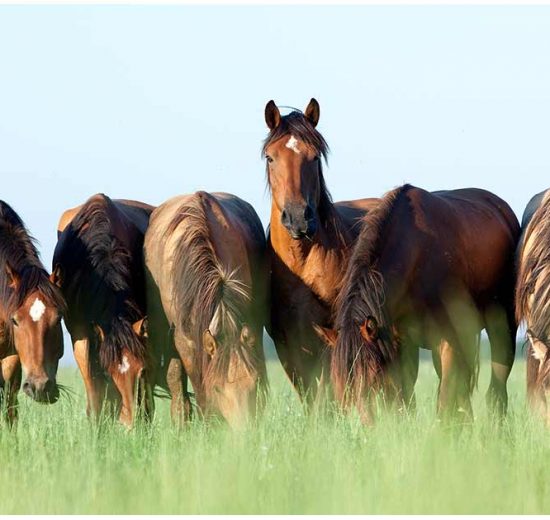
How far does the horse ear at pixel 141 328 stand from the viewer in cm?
892

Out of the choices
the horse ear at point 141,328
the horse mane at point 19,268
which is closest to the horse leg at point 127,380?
the horse ear at point 141,328

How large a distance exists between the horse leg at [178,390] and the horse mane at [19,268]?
3.99 feet

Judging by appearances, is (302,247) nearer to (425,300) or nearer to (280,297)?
(280,297)

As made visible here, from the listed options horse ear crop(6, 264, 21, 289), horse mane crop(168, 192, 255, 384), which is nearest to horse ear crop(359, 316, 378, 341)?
horse mane crop(168, 192, 255, 384)

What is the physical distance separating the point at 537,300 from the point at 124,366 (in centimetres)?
307

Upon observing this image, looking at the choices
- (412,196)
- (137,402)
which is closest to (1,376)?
(137,402)

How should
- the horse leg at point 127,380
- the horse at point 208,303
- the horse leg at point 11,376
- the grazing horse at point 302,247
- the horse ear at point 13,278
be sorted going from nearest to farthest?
1. the horse at point 208,303
2. the horse leg at point 127,380
3. the horse ear at point 13,278
4. the grazing horse at point 302,247
5. the horse leg at point 11,376

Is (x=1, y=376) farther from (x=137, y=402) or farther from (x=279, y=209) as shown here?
(x=279, y=209)

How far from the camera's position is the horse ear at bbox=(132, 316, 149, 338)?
892 centimetres

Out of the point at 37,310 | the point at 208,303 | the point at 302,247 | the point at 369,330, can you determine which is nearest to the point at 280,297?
the point at 302,247

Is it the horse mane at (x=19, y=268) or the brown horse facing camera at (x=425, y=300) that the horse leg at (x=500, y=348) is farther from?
the horse mane at (x=19, y=268)

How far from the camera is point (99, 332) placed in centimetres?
914

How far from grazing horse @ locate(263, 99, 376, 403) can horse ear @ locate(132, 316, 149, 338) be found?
126 centimetres

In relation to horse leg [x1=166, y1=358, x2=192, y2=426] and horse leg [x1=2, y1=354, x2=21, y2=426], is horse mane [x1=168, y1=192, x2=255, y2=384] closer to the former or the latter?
horse leg [x1=166, y1=358, x2=192, y2=426]
